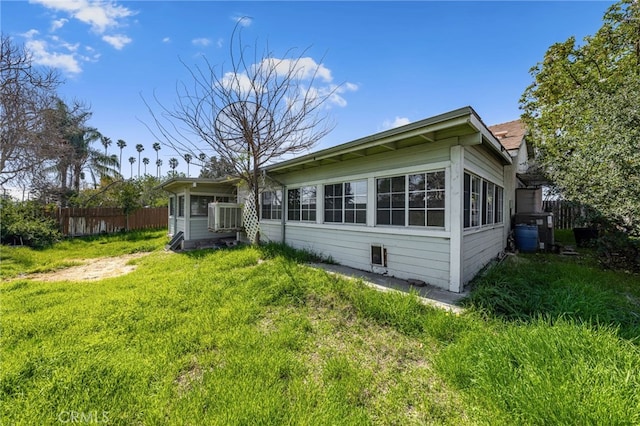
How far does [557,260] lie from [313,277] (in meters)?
6.43

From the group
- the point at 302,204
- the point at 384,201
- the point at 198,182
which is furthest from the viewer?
the point at 198,182

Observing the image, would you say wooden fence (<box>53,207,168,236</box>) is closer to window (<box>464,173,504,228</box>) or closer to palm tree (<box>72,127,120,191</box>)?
palm tree (<box>72,127,120,191</box>)

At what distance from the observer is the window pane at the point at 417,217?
482cm

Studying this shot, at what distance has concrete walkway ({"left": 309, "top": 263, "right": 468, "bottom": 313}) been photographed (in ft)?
12.5

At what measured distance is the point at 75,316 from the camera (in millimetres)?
3604

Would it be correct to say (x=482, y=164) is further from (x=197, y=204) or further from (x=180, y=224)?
(x=180, y=224)

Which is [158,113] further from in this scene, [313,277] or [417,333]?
[417,333]

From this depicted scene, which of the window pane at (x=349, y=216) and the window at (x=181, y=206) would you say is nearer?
the window pane at (x=349, y=216)

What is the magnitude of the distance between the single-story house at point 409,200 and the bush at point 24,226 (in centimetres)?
989

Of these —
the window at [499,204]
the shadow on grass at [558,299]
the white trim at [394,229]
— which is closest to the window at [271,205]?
the white trim at [394,229]

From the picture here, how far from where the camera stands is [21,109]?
869cm

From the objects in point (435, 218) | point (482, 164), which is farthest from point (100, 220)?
point (482, 164)

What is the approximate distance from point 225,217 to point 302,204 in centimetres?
328

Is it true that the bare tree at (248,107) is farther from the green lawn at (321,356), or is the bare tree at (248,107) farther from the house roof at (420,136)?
the green lawn at (321,356)
